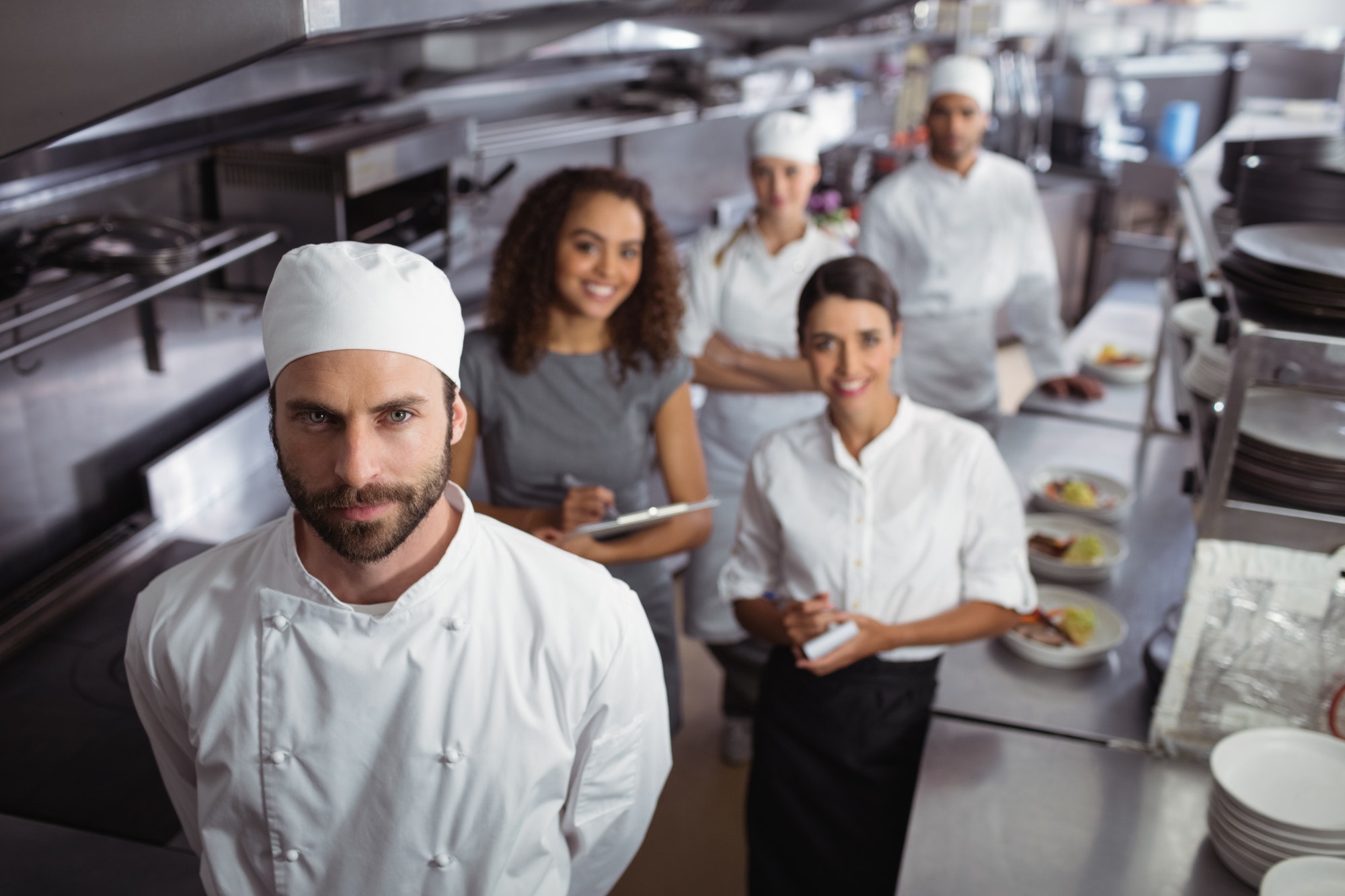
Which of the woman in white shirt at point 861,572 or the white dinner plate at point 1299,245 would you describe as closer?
the white dinner plate at point 1299,245

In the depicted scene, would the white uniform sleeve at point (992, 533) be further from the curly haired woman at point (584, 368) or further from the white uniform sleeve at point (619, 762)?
the white uniform sleeve at point (619, 762)

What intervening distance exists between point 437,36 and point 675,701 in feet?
6.73

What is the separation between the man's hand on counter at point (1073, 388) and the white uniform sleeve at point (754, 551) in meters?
1.88

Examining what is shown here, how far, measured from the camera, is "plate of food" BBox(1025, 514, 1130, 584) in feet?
7.68

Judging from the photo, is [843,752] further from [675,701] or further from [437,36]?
[437,36]

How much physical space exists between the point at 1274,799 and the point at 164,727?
54.4 inches

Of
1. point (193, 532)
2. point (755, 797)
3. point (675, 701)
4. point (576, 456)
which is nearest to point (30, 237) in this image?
point (193, 532)

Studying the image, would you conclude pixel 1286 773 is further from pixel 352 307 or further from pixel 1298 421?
pixel 352 307

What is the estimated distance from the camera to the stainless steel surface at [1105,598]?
192cm

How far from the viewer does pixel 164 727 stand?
1234mm

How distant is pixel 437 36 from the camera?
10.5 ft

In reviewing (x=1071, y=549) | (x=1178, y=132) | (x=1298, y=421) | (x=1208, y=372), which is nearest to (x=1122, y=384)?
(x=1071, y=549)

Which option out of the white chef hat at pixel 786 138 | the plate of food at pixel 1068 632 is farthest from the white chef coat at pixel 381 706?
the white chef hat at pixel 786 138

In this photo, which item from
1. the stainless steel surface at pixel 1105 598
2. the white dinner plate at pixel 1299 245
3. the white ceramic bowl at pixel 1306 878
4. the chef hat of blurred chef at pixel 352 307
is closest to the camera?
the chef hat of blurred chef at pixel 352 307
